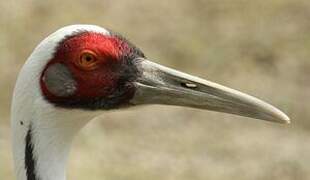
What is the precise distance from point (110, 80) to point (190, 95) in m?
0.31

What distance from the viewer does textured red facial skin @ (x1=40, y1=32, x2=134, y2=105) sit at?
12.1 feet

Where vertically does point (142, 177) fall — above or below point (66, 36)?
below

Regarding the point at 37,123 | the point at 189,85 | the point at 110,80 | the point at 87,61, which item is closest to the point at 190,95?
the point at 189,85

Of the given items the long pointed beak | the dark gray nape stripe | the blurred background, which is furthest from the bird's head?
the blurred background

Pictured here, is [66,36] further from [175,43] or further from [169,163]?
[175,43]

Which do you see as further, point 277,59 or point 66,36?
point 277,59

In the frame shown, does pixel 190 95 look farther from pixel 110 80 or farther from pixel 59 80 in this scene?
pixel 59 80

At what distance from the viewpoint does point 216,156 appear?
767 cm

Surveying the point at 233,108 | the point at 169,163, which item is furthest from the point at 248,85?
the point at 233,108

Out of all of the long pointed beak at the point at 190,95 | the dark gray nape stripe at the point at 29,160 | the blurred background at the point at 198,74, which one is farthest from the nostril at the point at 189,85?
the blurred background at the point at 198,74

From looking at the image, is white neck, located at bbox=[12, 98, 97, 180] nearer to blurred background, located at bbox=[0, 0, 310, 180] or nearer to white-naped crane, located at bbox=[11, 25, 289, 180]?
white-naped crane, located at bbox=[11, 25, 289, 180]

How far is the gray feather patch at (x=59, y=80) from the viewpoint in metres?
3.70

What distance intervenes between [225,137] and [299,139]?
22.7 inches

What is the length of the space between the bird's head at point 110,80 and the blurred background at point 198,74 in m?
3.49
